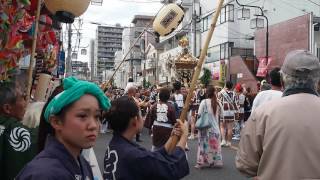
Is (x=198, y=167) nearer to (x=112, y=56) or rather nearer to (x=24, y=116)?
(x=24, y=116)

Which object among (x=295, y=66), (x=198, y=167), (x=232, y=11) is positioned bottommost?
(x=198, y=167)

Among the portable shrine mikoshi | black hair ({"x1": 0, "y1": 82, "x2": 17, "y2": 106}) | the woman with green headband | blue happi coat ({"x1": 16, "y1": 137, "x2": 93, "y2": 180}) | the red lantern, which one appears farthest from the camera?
the portable shrine mikoshi

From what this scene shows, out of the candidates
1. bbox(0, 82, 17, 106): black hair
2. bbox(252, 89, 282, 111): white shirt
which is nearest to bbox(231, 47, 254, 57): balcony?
bbox(252, 89, 282, 111): white shirt

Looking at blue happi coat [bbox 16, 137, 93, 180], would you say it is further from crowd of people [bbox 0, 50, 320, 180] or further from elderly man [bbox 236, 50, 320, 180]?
elderly man [bbox 236, 50, 320, 180]

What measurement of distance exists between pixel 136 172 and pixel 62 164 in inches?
38.4

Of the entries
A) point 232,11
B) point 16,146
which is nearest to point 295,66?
point 16,146

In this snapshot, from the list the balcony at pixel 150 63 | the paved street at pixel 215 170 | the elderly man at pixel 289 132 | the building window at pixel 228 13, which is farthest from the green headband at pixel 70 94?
the balcony at pixel 150 63

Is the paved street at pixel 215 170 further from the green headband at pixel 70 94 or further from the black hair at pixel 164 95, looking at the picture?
the green headband at pixel 70 94

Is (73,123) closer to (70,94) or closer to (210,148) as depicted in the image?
(70,94)

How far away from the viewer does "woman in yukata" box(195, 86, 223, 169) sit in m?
8.93

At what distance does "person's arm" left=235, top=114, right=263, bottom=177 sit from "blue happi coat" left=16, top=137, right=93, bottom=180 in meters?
1.35

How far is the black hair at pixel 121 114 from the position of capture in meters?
3.09

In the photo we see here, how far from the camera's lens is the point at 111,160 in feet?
9.68

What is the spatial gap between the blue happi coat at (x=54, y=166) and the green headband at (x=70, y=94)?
0.15 m
